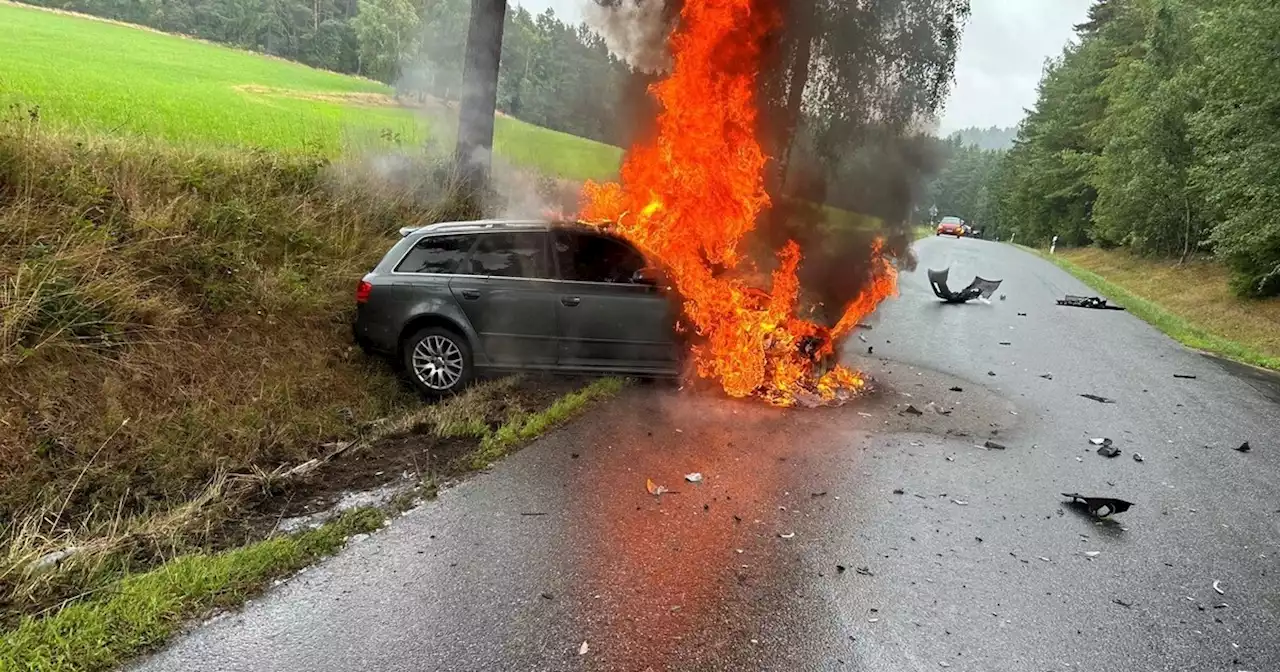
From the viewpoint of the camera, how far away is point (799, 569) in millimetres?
4109

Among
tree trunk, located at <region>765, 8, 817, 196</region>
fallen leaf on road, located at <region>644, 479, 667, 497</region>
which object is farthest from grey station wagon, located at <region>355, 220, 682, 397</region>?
tree trunk, located at <region>765, 8, 817, 196</region>

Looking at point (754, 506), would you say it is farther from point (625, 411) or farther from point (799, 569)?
point (625, 411)

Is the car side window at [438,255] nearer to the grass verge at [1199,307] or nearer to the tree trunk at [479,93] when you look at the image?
the tree trunk at [479,93]

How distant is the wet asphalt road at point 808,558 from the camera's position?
334 cm

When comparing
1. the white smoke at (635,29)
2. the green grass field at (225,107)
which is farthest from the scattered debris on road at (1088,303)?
the green grass field at (225,107)

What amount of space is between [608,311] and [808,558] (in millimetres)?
3596

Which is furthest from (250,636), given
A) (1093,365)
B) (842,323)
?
(1093,365)

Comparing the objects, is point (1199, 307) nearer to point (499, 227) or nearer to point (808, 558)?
point (499, 227)

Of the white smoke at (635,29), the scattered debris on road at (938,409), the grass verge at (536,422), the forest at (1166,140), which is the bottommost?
the grass verge at (536,422)

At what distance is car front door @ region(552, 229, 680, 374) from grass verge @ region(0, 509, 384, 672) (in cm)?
346

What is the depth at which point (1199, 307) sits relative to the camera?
19531 mm

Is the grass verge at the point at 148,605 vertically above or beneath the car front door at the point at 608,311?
beneath

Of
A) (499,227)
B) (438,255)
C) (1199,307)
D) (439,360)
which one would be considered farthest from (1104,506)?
(1199,307)

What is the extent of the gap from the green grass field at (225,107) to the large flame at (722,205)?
1.36 m
